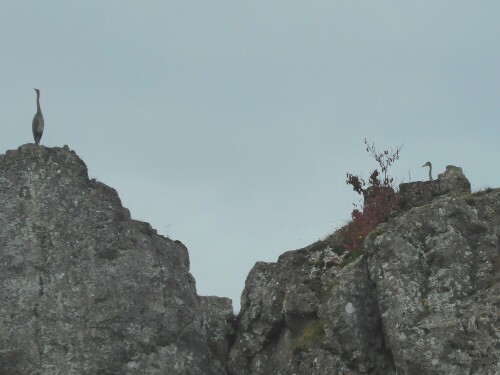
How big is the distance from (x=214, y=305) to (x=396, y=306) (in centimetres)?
576

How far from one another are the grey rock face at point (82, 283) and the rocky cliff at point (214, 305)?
3cm

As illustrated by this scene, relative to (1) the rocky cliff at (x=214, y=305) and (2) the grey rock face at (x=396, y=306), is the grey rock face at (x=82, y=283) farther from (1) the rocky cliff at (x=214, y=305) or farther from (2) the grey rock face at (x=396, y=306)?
(2) the grey rock face at (x=396, y=306)

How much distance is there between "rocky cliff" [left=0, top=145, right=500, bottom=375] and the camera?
24.2 m

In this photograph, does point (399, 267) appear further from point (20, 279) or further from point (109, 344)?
point (20, 279)

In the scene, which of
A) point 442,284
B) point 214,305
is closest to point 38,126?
point 214,305

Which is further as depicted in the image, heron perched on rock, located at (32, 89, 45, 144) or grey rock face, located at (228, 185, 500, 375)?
heron perched on rock, located at (32, 89, 45, 144)

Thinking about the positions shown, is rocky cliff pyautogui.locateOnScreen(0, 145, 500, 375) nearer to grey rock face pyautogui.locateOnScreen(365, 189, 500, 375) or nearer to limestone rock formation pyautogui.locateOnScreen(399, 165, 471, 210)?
grey rock face pyautogui.locateOnScreen(365, 189, 500, 375)

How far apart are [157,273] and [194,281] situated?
1337 millimetres

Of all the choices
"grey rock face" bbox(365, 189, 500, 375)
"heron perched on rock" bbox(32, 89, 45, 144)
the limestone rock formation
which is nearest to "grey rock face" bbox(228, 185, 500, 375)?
"grey rock face" bbox(365, 189, 500, 375)

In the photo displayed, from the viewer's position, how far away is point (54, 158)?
2709 centimetres

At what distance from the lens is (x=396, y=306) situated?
80.2 feet

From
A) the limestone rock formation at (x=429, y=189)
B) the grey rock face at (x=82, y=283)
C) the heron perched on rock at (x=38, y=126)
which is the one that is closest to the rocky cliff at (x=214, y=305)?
the grey rock face at (x=82, y=283)

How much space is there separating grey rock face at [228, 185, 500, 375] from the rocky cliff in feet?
0.10

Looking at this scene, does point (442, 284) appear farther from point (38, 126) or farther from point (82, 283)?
point (38, 126)
